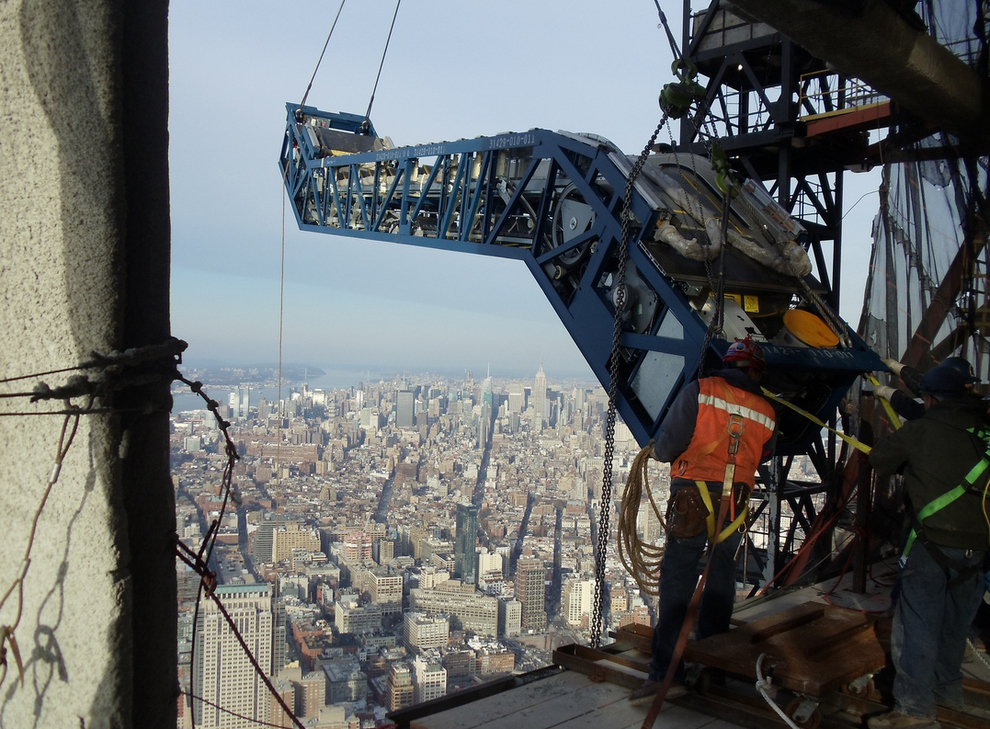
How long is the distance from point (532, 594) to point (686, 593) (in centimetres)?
1022

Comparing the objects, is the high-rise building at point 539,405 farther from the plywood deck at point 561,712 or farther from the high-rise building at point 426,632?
the plywood deck at point 561,712

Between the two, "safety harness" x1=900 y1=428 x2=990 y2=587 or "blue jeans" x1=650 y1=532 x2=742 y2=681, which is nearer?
"safety harness" x1=900 y1=428 x2=990 y2=587

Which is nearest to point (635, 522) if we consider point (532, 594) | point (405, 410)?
point (532, 594)

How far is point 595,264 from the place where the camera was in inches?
286

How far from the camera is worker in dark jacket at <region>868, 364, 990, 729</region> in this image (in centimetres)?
400

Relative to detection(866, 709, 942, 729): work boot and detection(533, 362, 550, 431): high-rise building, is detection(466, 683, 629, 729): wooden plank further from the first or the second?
detection(533, 362, 550, 431): high-rise building

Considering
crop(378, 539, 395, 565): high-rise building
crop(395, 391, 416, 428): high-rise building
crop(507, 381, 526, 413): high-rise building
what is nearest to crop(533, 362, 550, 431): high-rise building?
crop(507, 381, 526, 413): high-rise building

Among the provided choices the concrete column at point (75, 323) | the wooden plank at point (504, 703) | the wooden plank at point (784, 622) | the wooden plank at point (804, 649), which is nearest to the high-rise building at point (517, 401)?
the wooden plank at point (784, 622)

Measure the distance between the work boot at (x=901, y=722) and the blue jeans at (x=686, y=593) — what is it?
93cm

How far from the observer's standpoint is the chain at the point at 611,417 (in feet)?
17.2

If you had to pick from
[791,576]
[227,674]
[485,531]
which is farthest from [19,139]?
[485,531]

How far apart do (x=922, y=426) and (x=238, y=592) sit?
293 inches

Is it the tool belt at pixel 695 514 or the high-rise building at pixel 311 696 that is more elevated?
Answer: the tool belt at pixel 695 514

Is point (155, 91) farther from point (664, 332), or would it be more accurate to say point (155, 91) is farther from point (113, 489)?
point (664, 332)
